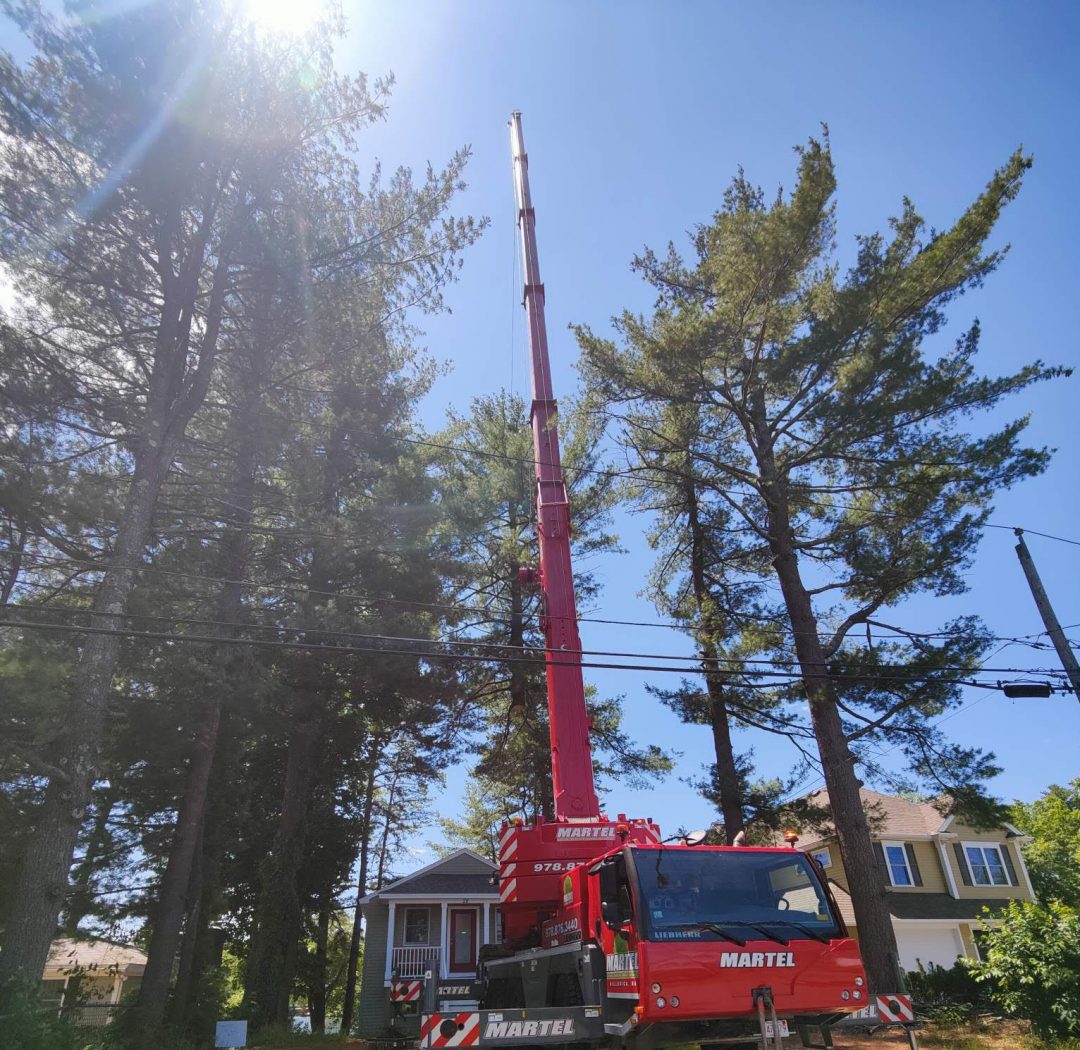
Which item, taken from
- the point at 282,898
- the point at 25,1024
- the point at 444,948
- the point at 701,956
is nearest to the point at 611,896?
the point at 701,956

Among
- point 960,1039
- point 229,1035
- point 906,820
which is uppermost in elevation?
point 906,820

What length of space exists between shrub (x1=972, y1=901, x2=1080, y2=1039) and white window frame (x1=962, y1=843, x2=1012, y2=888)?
16484mm

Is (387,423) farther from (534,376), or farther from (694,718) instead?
(694,718)

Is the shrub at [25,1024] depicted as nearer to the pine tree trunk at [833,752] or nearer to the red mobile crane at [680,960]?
the red mobile crane at [680,960]

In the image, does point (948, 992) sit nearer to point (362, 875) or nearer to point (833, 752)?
point (833, 752)

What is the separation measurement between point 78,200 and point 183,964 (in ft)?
→ 52.9

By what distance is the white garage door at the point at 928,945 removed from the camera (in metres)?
23.3

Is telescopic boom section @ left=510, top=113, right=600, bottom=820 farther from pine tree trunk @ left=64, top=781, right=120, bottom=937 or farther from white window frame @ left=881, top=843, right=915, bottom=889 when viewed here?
white window frame @ left=881, top=843, right=915, bottom=889

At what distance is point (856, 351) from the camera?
14586 millimetres

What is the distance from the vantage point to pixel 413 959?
2067cm

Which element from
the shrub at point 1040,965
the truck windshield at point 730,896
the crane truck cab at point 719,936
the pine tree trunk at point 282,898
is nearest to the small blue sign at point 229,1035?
the pine tree trunk at point 282,898

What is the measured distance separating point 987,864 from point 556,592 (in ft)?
74.6

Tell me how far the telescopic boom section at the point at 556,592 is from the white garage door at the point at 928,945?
18.1 meters

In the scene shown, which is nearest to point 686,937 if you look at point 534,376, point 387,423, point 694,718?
point 534,376
